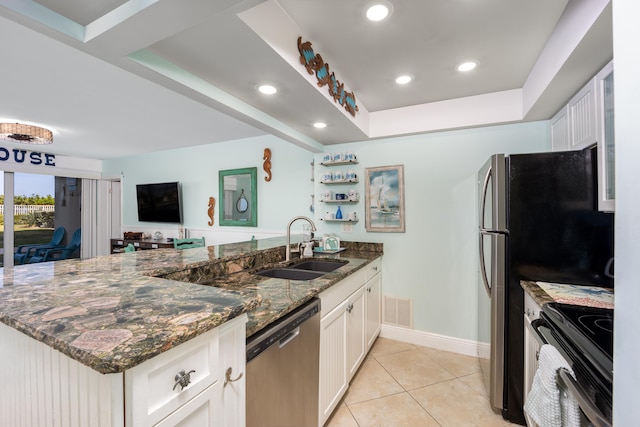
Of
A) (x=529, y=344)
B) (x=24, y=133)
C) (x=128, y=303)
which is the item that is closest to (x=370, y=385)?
(x=529, y=344)

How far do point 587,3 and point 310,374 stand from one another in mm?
2220

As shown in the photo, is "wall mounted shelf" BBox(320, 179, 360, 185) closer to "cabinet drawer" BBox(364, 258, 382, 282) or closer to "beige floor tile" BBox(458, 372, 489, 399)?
"cabinet drawer" BBox(364, 258, 382, 282)

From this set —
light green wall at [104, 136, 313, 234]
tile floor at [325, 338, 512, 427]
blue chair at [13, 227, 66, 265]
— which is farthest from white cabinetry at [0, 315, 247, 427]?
blue chair at [13, 227, 66, 265]

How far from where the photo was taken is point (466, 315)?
2670 mm

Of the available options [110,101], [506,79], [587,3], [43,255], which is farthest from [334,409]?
[43,255]

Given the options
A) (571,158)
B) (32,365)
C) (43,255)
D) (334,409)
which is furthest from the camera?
(43,255)

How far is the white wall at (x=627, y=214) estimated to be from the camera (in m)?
0.46

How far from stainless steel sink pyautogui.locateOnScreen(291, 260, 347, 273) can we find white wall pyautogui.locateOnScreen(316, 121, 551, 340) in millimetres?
827

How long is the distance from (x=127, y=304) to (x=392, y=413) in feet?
6.07

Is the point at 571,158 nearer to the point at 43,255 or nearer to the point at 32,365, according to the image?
the point at 32,365

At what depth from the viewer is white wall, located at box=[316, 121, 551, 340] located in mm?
2621

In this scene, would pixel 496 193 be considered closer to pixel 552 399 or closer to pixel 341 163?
pixel 552 399

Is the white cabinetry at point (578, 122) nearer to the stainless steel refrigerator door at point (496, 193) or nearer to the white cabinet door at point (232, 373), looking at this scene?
the stainless steel refrigerator door at point (496, 193)

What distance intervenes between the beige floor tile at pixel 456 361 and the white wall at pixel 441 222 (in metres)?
0.18
